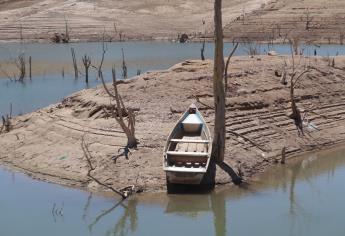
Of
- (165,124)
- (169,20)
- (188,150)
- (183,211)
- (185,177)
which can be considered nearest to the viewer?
(183,211)

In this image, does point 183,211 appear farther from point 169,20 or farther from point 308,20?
point 169,20

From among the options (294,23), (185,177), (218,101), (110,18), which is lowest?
(185,177)

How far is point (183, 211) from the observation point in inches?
491

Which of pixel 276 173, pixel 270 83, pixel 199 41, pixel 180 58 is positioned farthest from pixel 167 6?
pixel 276 173

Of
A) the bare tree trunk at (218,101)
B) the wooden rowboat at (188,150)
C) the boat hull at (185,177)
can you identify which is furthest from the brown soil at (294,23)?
the boat hull at (185,177)

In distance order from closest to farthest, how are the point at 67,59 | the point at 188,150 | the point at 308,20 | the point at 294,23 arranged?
the point at 188,150
the point at 67,59
the point at 308,20
the point at 294,23

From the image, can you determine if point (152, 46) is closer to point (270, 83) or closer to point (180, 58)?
point (180, 58)

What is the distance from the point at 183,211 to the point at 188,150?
6.56ft

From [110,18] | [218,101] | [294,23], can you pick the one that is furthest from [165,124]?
[110,18]

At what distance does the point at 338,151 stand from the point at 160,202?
580 centimetres

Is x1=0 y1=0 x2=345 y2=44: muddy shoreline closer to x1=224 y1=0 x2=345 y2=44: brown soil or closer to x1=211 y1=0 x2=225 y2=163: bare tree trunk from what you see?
x1=224 y1=0 x2=345 y2=44: brown soil

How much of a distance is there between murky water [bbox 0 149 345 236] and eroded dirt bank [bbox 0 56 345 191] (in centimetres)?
48

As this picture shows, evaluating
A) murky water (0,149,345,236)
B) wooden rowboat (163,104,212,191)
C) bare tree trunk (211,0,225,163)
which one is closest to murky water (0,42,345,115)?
wooden rowboat (163,104,212,191)

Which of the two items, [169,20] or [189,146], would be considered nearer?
[189,146]
